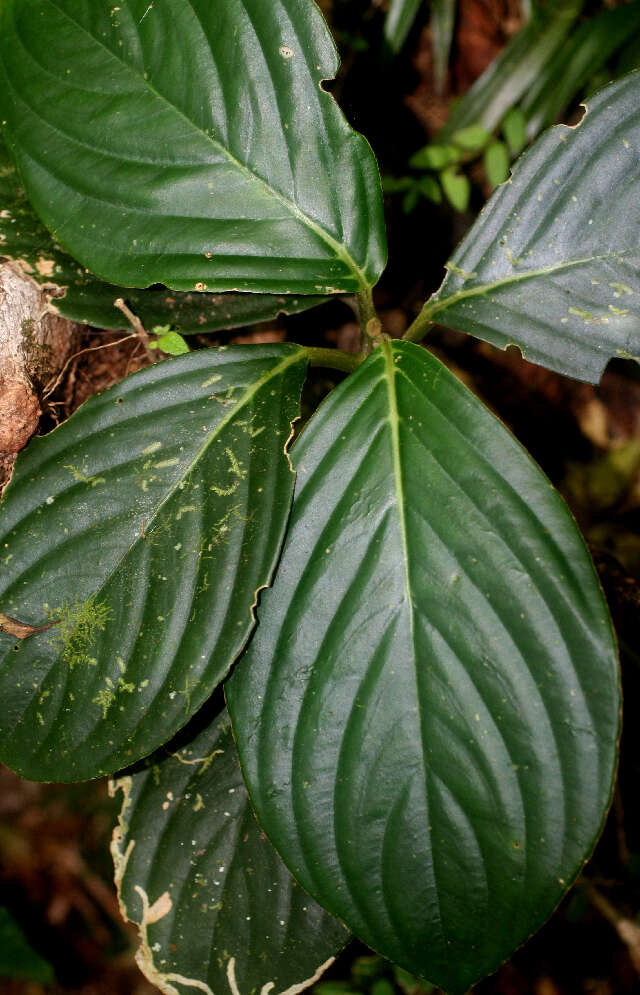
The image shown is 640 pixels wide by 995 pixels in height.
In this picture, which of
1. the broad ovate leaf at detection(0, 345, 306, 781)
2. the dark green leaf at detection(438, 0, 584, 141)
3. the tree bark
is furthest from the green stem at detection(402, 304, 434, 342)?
the dark green leaf at detection(438, 0, 584, 141)

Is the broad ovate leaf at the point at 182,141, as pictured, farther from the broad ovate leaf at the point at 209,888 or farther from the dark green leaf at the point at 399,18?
the dark green leaf at the point at 399,18

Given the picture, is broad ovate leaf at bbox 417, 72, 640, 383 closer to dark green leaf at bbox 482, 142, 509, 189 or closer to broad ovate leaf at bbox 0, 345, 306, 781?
broad ovate leaf at bbox 0, 345, 306, 781

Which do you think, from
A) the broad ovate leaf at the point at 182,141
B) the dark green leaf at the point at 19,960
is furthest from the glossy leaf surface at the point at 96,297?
the dark green leaf at the point at 19,960

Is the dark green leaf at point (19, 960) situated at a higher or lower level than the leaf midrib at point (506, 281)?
lower

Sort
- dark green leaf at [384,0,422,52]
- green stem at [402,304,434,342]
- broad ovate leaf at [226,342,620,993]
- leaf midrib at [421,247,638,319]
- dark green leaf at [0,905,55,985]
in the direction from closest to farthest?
broad ovate leaf at [226,342,620,993] → leaf midrib at [421,247,638,319] → green stem at [402,304,434,342] → dark green leaf at [0,905,55,985] → dark green leaf at [384,0,422,52]

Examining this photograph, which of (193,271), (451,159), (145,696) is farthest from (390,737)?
(451,159)

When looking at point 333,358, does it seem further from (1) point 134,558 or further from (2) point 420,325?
(1) point 134,558

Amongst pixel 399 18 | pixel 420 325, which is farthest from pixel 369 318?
pixel 399 18
